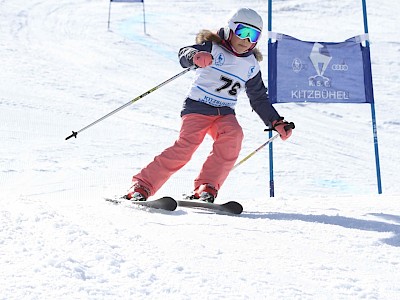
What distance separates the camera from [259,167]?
7523 mm

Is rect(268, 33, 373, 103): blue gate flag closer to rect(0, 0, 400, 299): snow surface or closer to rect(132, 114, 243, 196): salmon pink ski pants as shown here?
rect(0, 0, 400, 299): snow surface

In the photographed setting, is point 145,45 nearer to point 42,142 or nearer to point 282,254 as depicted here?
point 42,142

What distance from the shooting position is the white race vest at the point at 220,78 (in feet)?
14.3

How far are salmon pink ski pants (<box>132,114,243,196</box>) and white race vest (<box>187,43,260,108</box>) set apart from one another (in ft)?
0.43

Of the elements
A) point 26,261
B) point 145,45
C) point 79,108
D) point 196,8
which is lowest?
point 26,261

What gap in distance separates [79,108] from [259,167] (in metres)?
3.04

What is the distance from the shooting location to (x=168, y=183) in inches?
260

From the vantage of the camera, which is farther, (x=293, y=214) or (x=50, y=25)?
(x=50, y=25)

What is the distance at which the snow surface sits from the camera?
231 cm

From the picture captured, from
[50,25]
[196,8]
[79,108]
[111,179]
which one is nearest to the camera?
[111,179]

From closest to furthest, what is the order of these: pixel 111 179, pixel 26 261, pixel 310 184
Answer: pixel 26 261 < pixel 111 179 < pixel 310 184

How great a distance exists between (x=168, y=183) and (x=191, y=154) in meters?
2.30

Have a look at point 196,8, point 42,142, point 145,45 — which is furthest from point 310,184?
point 196,8

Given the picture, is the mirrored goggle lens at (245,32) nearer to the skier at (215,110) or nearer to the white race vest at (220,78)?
the skier at (215,110)
